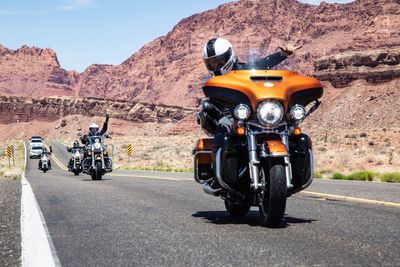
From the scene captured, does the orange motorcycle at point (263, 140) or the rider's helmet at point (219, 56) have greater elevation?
the rider's helmet at point (219, 56)

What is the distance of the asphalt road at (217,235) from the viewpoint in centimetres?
470

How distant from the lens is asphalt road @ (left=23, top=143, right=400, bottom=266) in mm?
4703

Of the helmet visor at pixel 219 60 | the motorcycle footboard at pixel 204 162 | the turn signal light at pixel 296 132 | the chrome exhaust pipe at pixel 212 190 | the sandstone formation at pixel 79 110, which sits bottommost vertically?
the chrome exhaust pipe at pixel 212 190

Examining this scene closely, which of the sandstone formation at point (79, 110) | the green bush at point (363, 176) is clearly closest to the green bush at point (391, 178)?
the green bush at point (363, 176)

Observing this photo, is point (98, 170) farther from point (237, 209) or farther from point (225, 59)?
point (225, 59)

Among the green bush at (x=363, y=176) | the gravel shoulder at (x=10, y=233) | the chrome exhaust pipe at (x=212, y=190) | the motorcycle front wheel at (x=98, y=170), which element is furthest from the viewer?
the motorcycle front wheel at (x=98, y=170)

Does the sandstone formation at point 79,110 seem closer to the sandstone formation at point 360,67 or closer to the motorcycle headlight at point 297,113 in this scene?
the sandstone formation at point 360,67

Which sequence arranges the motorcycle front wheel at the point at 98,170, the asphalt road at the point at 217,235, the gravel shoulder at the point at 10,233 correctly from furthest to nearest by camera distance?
the motorcycle front wheel at the point at 98,170
the gravel shoulder at the point at 10,233
the asphalt road at the point at 217,235

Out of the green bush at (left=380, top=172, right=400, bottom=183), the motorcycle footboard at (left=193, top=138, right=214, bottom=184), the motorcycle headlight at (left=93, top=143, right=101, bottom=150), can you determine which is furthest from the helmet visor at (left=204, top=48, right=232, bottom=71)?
the motorcycle headlight at (left=93, top=143, right=101, bottom=150)

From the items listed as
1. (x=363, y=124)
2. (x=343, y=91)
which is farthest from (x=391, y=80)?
(x=363, y=124)

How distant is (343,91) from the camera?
11125cm

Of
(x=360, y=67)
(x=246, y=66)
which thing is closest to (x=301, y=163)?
(x=246, y=66)

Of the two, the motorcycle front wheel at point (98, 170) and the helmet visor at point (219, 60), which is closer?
the helmet visor at point (219, 60)

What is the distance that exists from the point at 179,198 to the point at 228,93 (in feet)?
14.4
